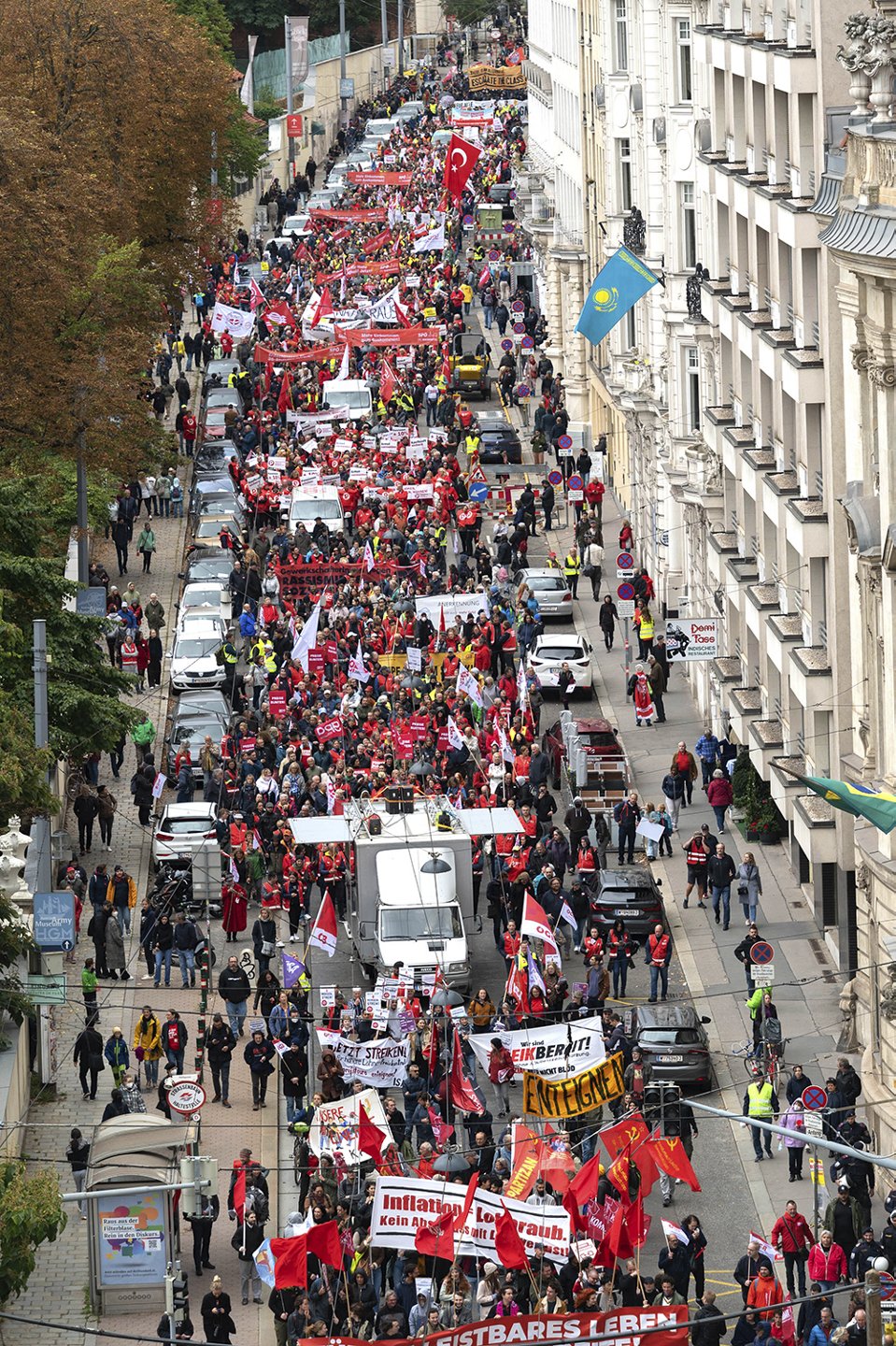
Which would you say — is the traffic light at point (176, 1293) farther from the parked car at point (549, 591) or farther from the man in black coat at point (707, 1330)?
the parked car at point (549, 591)

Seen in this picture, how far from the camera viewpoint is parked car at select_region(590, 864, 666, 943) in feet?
153

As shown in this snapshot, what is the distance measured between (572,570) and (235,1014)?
2824 cm

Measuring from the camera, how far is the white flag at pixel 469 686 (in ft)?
175

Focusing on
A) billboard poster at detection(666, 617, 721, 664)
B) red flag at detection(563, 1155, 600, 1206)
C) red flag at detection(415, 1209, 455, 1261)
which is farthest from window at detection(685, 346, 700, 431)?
red flag at detection(415, 1209, 455, 1261)

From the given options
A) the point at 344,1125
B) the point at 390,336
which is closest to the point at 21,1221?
the point at 344,1125

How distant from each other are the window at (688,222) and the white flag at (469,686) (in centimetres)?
1373

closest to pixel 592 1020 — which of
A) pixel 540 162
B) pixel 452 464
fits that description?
pixel 452 464

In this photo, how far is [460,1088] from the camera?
3834 cm

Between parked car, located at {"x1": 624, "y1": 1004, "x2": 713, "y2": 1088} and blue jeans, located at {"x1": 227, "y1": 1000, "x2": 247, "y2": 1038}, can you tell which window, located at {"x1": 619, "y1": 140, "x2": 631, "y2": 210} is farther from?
parked car, located at {"x1": 624, "y1": 1004, "x2": 713, "y2": 1088}

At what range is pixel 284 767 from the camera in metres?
52.5

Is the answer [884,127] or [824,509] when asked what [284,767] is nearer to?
[824,509]

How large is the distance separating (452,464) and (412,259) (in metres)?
32.5

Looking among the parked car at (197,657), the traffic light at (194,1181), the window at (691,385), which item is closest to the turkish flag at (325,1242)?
the traffic light at (194,1181)

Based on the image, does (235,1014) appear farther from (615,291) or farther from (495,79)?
(495,79)
